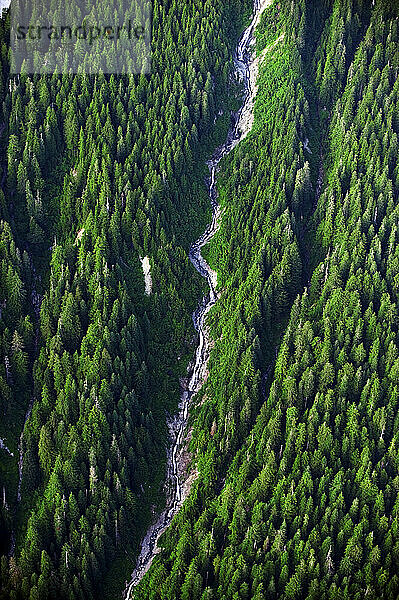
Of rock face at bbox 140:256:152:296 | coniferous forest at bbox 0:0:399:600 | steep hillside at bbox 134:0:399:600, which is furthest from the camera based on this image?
rock face at bbox 140:256:152:296

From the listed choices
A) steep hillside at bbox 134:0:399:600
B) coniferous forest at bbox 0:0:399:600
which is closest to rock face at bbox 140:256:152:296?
coniferous forest at bbox 0:0:399:600

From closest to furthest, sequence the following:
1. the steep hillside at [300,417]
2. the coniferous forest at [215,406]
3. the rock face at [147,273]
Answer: the steep hillside at [300,417], the coniferous forest at [215,406], the rock face at [147,273]

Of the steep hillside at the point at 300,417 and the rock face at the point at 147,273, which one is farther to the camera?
the rock face at the point at 147,273

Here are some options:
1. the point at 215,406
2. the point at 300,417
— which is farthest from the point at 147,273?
the point at 300,417

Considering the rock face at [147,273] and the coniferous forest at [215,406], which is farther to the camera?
the rock face at [147,273]

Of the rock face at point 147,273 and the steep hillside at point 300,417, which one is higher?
the rock face at point 147,273

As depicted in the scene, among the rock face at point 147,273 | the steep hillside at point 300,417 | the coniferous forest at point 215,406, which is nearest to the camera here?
the steep hillside at point 300,417

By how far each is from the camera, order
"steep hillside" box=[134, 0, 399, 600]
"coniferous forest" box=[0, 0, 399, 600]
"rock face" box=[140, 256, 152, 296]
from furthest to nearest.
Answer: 1. "rock face" box=[140, 256, 152, 296]
2. "coniferous forest" box=[0, 0, 399, 600]
3. "steep hillside" box=[134, 0, 399, 600]

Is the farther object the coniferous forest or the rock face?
the rock face

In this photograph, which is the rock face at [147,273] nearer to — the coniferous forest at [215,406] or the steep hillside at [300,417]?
the coniferous forest at [215,406]

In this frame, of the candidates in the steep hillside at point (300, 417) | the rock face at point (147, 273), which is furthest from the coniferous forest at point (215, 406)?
the rock face at point (147, 273)

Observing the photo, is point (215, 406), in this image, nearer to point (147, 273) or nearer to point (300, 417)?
point (300, 417)

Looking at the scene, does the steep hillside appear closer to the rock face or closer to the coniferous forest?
the coniferous forest
